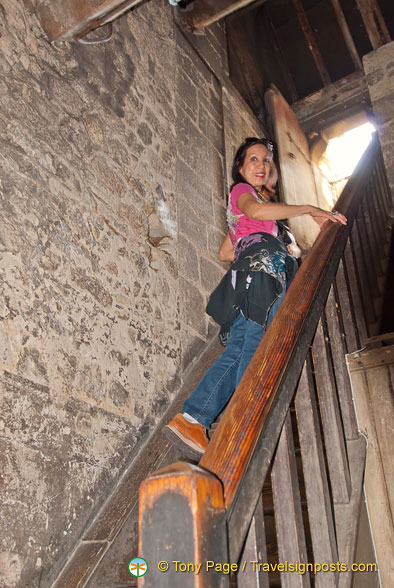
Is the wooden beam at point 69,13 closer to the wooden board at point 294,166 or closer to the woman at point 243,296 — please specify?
the woman at point 243,296

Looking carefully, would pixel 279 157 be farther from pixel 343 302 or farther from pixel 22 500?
pixel 22 500

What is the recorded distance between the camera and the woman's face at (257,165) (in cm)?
224

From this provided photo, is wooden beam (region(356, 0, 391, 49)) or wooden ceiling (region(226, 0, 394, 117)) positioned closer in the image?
wooden beam (region(356, 0, 391, 49))

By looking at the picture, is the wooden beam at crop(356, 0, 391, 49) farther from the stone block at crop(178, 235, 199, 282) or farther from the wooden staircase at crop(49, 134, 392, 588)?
the wooden staircase at crop(49, 134, 392, 588)

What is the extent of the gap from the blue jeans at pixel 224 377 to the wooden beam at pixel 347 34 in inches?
217

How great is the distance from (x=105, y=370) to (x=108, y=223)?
2.62ft

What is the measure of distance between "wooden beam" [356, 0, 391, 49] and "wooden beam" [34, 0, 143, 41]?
3.98 meters

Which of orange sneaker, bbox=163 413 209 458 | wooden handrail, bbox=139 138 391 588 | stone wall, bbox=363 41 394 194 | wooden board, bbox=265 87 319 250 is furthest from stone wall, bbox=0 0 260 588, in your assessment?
wooden board, bbox=265 87 319 250

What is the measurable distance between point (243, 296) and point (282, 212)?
1.20 ft

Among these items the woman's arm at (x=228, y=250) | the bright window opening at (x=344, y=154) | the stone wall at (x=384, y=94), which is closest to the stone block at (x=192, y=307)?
the woman's arm at (x=228, y=250)

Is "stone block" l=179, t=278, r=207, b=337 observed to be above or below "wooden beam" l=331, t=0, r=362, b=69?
below

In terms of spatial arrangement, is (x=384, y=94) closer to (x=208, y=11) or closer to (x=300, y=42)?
(x=208, y=11)

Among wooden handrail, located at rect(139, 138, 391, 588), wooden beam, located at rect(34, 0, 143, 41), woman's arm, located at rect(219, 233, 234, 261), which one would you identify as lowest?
wooden handrail, located at rect(139, 138, 391, 588)

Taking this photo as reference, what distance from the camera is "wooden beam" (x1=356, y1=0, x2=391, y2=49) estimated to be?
17.8ft
